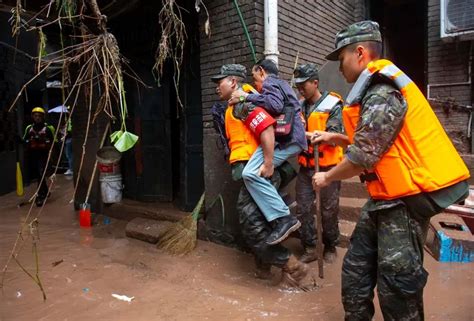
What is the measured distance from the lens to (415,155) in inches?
86.0

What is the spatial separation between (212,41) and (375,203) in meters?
3.44

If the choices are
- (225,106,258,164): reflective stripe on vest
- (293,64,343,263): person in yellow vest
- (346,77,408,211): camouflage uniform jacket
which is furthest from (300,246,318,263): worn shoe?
(346,77,408,211): camouflage uniform jacket

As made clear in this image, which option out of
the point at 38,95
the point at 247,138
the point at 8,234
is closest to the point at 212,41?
the point at 247,138

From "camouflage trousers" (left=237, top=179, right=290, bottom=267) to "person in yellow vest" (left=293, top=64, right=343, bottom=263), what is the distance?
23.9 inches

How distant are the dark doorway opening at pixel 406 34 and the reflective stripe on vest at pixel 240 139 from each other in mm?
6896

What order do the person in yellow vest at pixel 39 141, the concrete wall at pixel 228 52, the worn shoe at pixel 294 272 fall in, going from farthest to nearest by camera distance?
1. the person in yellow vest at pixel 39 141
2. the concrete wall at pixel 228 52
3. the worn shoe at pixel 294 272

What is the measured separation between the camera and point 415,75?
10.5 m

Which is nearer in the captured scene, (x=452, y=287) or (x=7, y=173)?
(x=452, y=287)

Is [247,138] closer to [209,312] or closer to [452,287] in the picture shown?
[209,312]

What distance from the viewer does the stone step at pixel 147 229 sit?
526 cm

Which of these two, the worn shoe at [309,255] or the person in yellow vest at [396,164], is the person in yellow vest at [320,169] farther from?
the person in yellow vest at [396,164]

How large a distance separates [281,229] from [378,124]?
1712 mm

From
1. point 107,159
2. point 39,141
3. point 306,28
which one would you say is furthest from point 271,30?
point 39,141

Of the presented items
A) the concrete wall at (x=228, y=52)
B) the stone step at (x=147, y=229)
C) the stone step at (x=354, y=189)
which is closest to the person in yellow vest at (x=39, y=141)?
the stone step at (x=147, y=229)
